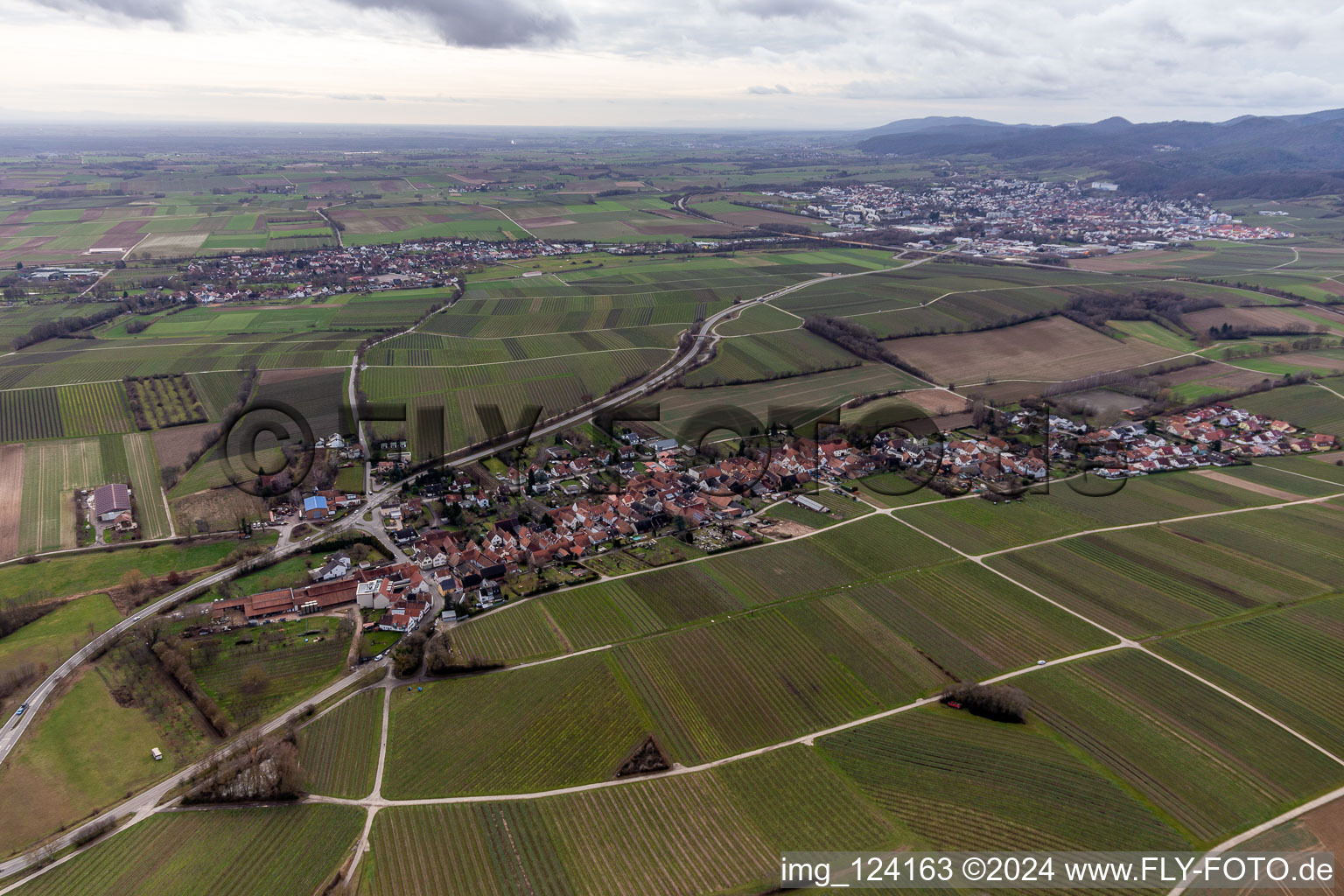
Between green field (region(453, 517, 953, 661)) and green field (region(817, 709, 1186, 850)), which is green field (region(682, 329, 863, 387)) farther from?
green field (region(817, 709, 1186, 850))

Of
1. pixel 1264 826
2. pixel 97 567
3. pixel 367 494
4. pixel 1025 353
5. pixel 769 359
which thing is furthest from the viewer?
pixel 1025 353

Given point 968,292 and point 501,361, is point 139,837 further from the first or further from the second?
point 968,292

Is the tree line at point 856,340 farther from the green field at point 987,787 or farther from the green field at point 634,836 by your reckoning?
the green field at point 634,836

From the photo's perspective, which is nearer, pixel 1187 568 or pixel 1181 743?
pixel 1181 743

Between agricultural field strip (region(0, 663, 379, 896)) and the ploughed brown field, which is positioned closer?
agricultural field strip (region(0, 663, 379, 896))

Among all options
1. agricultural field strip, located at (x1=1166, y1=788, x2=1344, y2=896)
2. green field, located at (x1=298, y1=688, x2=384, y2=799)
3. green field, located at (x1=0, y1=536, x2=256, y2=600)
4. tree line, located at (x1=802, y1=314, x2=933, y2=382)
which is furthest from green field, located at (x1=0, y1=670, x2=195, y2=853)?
tree line, located at (x1=802, y1=314, x2=933, y2=382)

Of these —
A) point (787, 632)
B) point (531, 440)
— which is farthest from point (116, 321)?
point (787, 632)

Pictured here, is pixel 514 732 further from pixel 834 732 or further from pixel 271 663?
pixel 834 732

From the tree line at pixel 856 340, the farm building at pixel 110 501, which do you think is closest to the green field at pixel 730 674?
the farm building at pixel 110 501

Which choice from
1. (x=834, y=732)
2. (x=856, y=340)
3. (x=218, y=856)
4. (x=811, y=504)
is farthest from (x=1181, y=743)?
(x=856, y=340)
